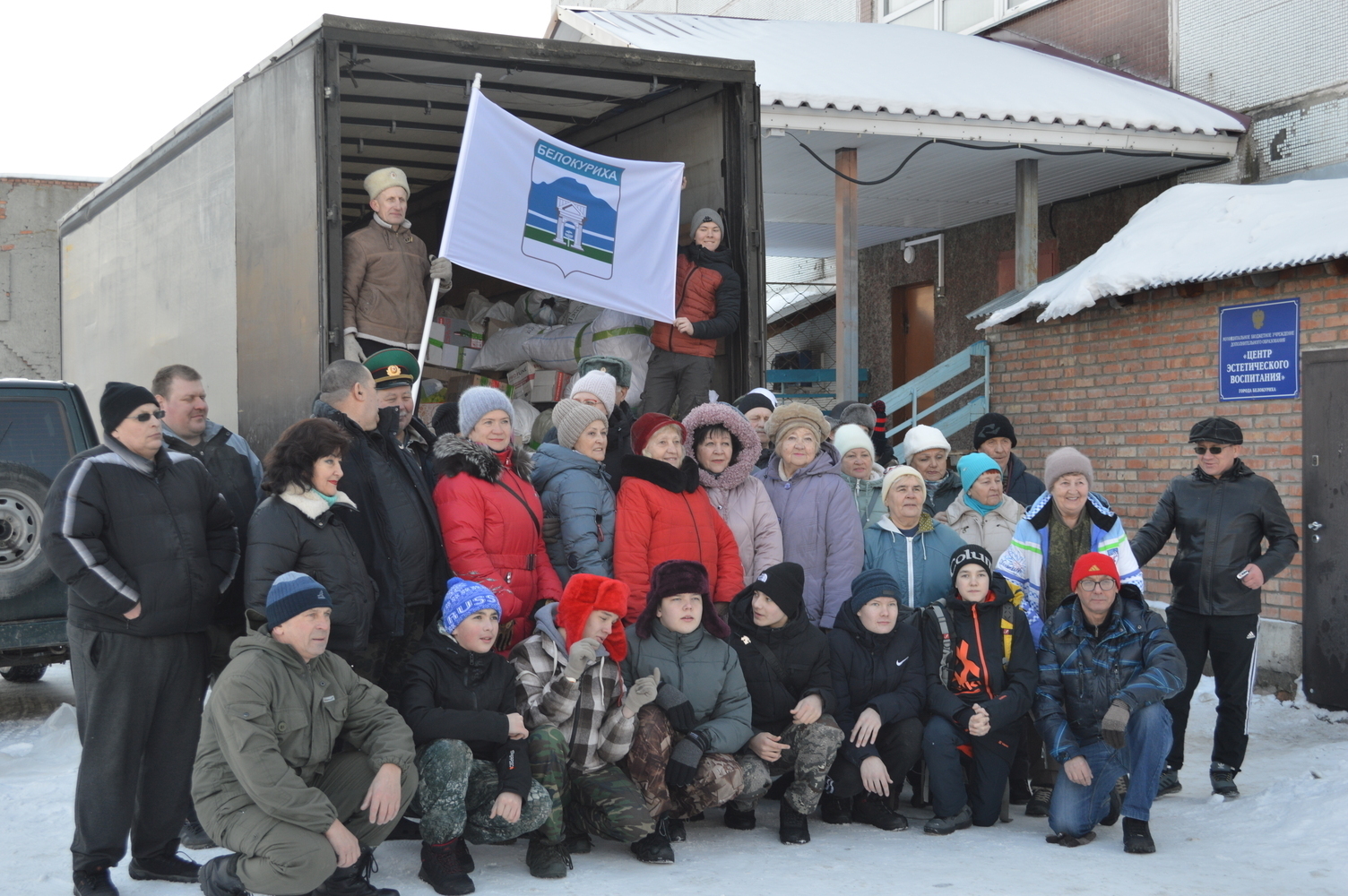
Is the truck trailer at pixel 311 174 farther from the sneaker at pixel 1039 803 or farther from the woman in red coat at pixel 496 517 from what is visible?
the sneaker at pixel 1039 803

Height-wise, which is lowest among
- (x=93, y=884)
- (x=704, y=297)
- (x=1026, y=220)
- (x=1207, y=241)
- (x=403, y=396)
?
(x=93, y=884)

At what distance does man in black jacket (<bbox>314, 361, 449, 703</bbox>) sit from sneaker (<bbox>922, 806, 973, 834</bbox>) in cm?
218

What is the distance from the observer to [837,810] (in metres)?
5.02

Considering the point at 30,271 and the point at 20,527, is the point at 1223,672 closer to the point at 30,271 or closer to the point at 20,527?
the point at 20,527

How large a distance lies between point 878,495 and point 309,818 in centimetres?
323

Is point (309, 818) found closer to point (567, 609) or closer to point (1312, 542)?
point (567, 609)

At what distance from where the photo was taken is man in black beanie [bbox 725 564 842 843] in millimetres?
4758

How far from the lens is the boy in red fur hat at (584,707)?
14.3 ft

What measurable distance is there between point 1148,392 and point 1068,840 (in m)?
4.87

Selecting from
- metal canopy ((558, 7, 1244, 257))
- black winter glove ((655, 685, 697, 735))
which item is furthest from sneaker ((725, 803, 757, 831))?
metal canopy ((558, 7, 1244, 257))

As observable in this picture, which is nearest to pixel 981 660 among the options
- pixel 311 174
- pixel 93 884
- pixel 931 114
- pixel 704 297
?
pixel 704 297

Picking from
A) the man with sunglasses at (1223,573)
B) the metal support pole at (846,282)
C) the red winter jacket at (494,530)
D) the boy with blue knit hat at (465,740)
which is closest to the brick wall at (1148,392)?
the metal support pole at (846,282)

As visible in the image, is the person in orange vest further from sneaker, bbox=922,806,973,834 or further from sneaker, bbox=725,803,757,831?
sneaker, bbox=922,806,973,834

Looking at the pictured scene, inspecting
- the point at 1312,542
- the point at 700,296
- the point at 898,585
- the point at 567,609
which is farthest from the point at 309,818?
the point at 1312,542
